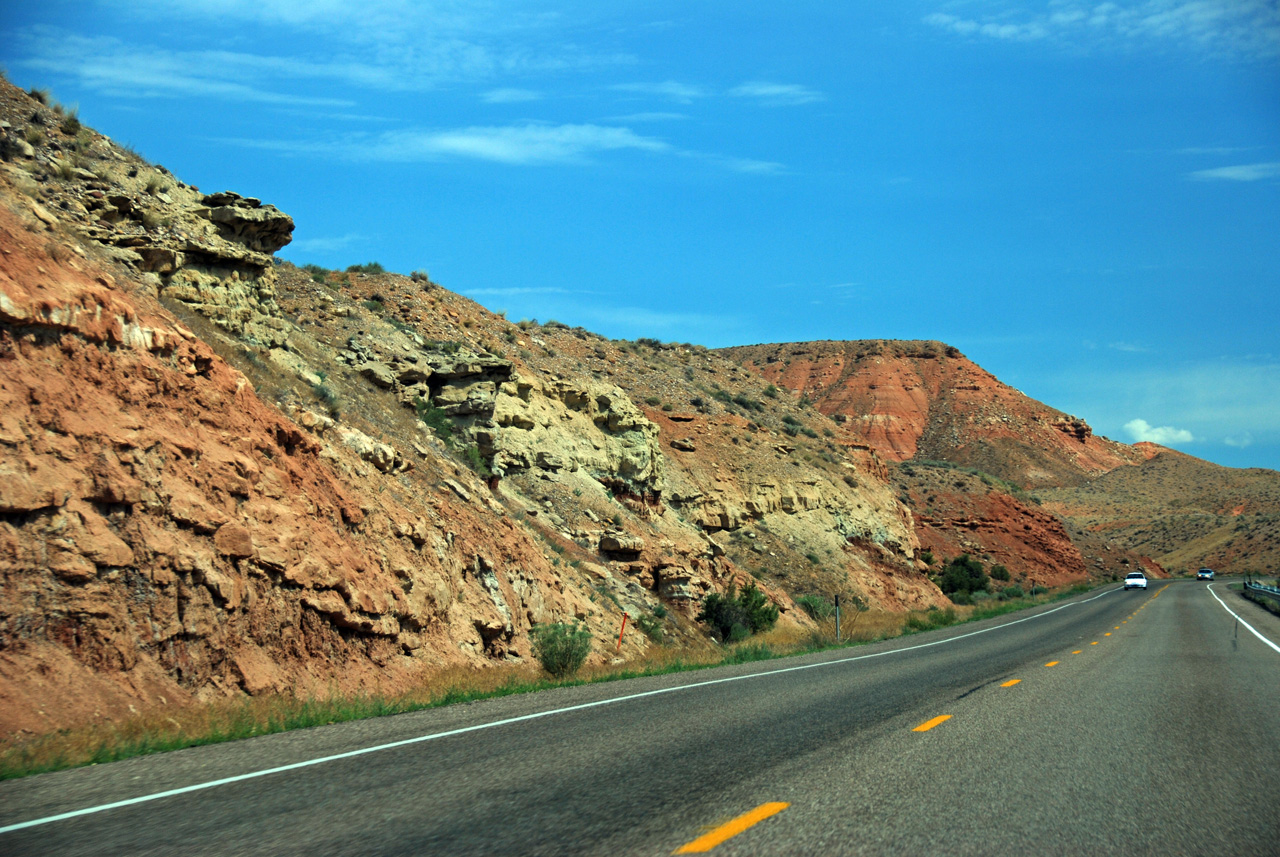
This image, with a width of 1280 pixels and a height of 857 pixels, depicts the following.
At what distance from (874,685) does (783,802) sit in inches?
290

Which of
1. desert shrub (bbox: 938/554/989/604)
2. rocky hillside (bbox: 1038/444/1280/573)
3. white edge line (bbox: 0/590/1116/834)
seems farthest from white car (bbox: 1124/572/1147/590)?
white edge line (bbox: 0/590/1116/834)

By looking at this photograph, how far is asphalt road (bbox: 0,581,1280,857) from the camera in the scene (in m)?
5.30

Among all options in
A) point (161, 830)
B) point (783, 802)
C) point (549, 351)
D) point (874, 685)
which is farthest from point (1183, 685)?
point (549, 351)

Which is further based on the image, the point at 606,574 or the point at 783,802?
the point at 606,574

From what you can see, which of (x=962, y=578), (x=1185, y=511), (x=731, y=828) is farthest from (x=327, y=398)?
(x=1185, y=511)

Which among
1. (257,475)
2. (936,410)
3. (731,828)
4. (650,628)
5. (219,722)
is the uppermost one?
(936,410)

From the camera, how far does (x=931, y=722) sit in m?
9.40

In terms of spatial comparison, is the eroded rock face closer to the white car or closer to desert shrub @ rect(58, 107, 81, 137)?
the white car

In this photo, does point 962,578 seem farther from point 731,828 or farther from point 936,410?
point 936,410

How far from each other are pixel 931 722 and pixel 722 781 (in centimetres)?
363

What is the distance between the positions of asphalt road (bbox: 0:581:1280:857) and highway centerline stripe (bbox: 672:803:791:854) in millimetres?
42

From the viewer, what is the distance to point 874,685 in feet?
42.4

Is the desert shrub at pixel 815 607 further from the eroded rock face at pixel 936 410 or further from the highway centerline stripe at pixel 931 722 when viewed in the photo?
the eroded rock face at pixel 936 410

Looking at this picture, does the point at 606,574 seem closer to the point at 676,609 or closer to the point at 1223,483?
the point at 676,609
